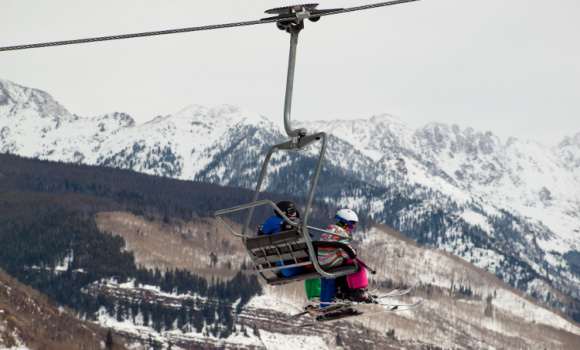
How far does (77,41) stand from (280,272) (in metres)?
7.05

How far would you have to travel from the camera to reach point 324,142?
627 inches

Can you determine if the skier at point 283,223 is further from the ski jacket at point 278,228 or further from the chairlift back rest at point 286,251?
the chairlift back rest at point 286,251

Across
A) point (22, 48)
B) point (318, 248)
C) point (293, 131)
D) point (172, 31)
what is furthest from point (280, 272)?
point (22, 48)

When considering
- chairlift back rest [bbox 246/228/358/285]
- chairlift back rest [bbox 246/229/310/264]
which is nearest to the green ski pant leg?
chairlift back rest [bbox 246/228/358/285]

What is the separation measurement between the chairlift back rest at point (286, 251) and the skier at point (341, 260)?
18 centimetres

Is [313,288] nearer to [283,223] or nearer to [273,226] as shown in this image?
[273,226]

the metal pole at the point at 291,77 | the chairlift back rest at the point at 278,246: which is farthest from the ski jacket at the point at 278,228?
the metal pole at the point at 291,77

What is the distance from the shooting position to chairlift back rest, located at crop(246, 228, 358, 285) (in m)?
17.0

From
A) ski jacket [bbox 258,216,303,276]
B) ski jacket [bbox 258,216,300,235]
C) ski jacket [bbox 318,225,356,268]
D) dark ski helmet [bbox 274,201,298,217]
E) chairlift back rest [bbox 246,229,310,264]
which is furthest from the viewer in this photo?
ski jacket [bbox 318,225,356,268]

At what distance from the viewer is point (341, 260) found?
18.9 metres

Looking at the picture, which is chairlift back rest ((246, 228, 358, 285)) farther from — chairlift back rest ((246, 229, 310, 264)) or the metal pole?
the metal pole

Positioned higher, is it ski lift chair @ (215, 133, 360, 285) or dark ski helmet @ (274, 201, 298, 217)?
dark ski helmet @ (274, 201, 298, 217)

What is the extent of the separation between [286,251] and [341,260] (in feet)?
6.44

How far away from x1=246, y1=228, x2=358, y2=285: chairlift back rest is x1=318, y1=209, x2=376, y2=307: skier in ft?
0.59
